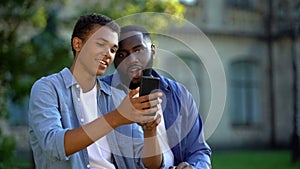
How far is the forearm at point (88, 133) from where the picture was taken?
7.10 feet

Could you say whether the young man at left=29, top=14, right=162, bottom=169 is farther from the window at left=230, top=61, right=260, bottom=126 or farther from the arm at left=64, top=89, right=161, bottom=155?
the window at left=230, top=61, right=260, bottom=126

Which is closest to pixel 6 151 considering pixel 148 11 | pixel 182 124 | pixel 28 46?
pixel 28 46

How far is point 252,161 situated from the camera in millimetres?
13016

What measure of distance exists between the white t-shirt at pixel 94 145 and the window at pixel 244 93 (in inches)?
595

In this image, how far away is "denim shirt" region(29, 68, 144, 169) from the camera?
89.5 inches

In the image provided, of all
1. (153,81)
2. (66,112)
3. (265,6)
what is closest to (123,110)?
(153,81)

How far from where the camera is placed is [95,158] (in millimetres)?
2533

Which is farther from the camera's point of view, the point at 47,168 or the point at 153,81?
the point at 47,168

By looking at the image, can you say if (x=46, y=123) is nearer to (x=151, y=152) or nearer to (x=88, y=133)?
(x=88, y=133)

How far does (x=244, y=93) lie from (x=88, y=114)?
15594 mm

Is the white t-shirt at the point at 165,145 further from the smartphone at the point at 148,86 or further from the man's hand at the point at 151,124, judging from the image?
the smartphone at the point at 148,86

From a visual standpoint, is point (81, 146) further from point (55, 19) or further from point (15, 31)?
point (55, 19)

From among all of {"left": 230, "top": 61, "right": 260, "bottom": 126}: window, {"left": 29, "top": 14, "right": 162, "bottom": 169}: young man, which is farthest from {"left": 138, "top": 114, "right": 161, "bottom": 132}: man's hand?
{"left": 230, "top": 61, "right": 260, "bottom": 126}: window

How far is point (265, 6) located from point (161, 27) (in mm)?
10538
